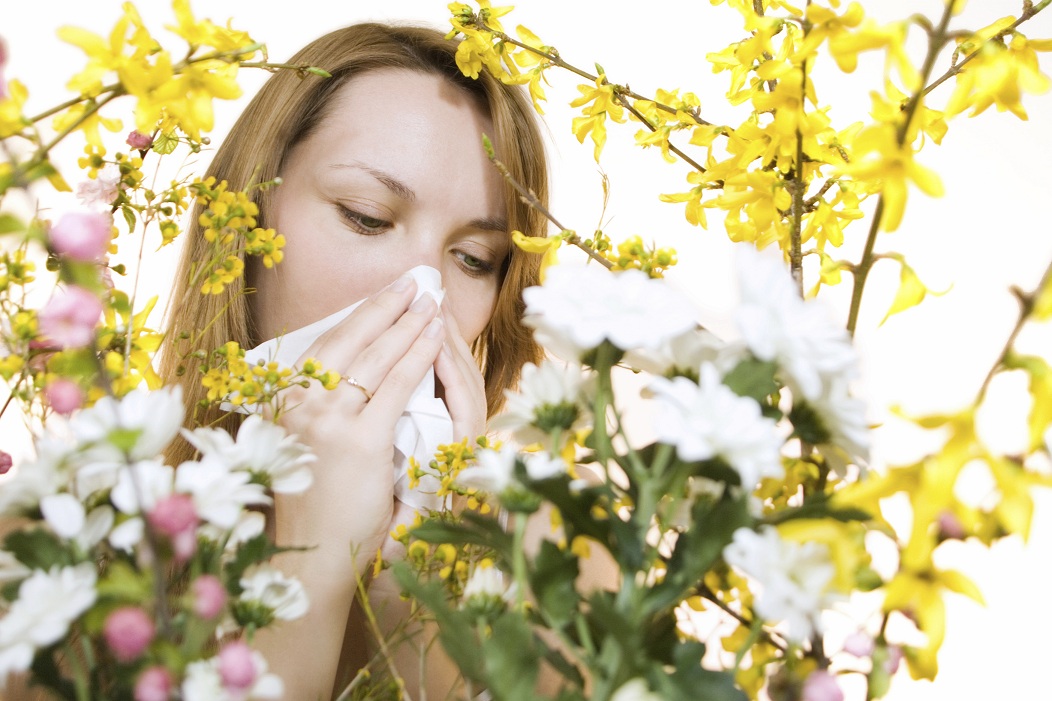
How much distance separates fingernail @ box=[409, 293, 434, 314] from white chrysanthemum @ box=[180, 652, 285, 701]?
1.79 ft

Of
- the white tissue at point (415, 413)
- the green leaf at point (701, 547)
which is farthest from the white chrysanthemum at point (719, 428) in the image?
the white tissue at point (415, 413)

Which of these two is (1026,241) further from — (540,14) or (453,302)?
(453,302)

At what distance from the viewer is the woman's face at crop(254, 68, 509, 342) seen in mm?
859

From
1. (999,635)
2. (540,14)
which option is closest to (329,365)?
(540,14)

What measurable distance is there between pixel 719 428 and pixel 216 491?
0.54 feet

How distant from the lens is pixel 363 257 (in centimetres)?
86

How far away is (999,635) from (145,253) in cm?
146

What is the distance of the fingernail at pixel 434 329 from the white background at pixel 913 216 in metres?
0.61

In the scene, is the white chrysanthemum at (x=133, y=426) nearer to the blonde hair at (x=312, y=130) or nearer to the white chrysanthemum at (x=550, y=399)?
the white chrysanthemum at (x=550, y=399)

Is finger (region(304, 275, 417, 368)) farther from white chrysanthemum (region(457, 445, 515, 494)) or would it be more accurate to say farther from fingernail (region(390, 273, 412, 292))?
white chrysanthemum (region(457, 445, 515, 494))

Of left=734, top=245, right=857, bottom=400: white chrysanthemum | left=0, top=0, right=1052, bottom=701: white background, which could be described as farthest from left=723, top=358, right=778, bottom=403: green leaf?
left=0, top=0, right=1052, bottom=701: white background

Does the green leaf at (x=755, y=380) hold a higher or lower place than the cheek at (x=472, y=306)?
lower

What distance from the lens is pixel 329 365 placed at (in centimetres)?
80

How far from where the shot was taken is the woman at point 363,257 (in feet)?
2.25
